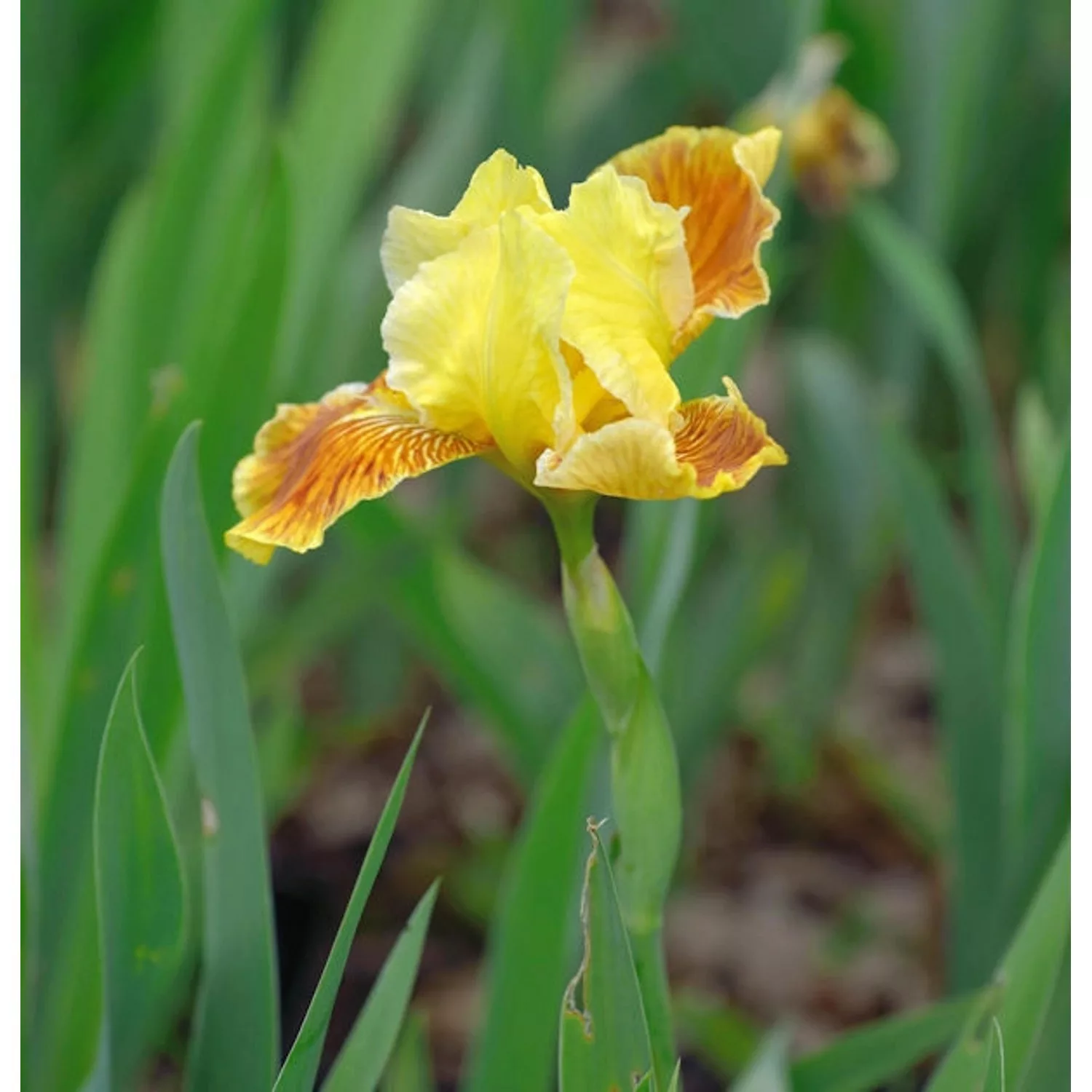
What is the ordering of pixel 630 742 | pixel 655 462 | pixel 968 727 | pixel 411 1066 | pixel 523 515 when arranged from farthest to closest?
1. pixel 523 515
2. pixel 968 727
3. pixel 411 1066
4. pixel 630 742
5. pixel 655 462

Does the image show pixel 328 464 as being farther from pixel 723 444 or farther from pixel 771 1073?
pixel 771 1073

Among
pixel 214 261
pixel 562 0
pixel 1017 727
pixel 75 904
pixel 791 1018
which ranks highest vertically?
pixel 562 0

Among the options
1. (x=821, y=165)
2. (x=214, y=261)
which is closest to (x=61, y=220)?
(x=214, y=261)

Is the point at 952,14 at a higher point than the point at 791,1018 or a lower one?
higher

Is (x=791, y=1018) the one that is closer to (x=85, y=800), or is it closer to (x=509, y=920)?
(x=509, y=920)

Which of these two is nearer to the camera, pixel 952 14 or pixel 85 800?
pixel 85 800

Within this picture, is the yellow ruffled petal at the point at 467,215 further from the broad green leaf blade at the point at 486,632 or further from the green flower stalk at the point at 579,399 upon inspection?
the broad green leaf blade at the point at 486,632

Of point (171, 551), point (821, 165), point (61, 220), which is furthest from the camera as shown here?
point (61, 220)

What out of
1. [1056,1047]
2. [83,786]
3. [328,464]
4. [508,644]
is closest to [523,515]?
[508,644]
